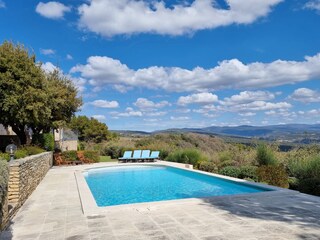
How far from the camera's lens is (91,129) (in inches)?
1545

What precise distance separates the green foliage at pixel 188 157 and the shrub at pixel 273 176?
6470 millimetres

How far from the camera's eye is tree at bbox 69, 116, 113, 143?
39188 mm

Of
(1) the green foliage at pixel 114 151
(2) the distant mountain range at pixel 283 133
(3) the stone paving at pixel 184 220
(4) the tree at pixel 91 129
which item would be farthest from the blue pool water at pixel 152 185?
(4) the tree at pixel 91 129

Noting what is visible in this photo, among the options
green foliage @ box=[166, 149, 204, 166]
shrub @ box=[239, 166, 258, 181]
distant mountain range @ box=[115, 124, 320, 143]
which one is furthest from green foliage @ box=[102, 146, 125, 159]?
shrub @ box=[239, 166, 258, 181]

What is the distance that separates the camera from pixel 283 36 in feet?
46.0

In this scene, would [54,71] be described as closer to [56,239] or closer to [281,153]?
[281,153]

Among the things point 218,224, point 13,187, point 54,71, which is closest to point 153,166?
point 54,71

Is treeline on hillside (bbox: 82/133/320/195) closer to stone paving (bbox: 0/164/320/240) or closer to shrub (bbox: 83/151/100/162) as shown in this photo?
stone paving (bbox: 0/164/320/240)

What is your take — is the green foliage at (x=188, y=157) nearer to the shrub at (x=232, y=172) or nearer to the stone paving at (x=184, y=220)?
the shrub at (x=232, y=172)

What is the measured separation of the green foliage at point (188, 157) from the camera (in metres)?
18.2

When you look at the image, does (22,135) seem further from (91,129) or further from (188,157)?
(91,129)

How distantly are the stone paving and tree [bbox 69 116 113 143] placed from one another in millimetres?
31481

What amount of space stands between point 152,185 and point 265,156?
16.7 feet

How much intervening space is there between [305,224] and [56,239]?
4.36 meters
